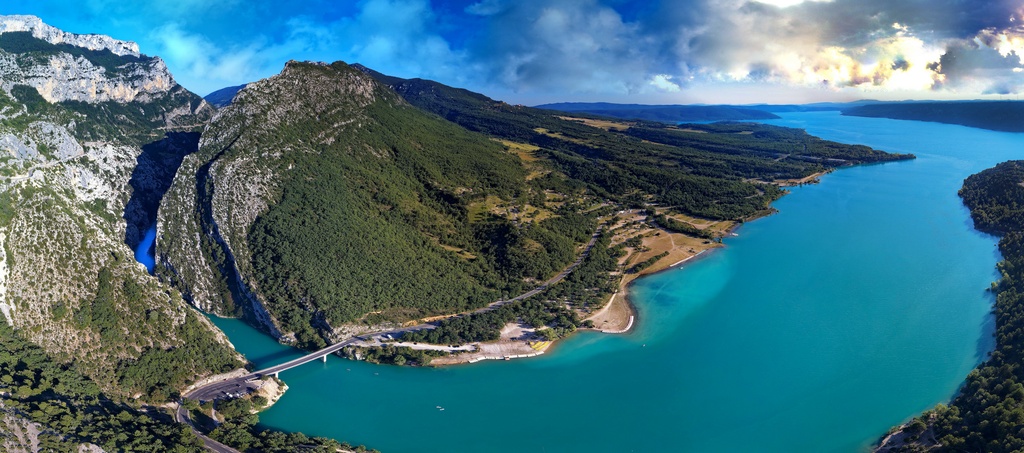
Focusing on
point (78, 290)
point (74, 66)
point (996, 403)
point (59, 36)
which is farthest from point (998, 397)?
point (59, 36)

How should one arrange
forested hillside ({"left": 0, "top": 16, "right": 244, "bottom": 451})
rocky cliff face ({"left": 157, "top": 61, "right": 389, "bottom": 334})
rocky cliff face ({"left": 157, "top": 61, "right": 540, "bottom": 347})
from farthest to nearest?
rocky cliff face ({"left": 157, "top": 61, "right": 389, "bottom": 334}) < rocky cliff face ({"left": 157, "top": 61, "right": 540, "bottom": 347}) < forested hillside ({"left": 0, "top": 16, "right": 244, "bottom": 451})

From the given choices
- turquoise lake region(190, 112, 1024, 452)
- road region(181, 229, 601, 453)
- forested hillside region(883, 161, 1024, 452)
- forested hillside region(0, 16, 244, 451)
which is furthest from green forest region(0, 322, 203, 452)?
forested hillside region(883, 161, 1024, 452)

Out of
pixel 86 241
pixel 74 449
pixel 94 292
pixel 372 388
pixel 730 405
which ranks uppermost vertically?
pixel 86 241

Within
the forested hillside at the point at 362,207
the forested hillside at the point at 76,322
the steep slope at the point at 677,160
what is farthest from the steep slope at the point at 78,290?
the steep slope at the point at 677,160

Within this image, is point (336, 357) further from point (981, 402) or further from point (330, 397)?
Result: point (981, 402)

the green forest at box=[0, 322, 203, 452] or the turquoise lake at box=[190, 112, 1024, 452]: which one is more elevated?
the green forest at box=[0, 322, 203, 452]

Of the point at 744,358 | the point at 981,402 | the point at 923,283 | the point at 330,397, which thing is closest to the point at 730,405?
the point at 744,358

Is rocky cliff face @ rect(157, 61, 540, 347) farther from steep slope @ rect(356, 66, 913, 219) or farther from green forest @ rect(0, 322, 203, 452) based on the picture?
steep slope @ rect(356, 66, 913, 219)
